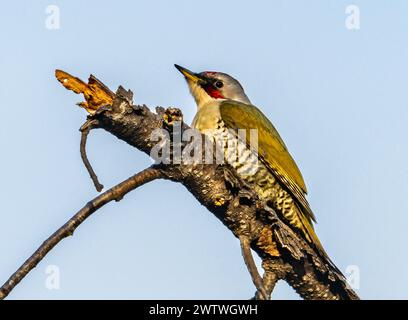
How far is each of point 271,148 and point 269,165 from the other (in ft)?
1.26

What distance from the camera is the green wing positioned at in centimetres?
730

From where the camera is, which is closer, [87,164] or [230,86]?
[87,164]

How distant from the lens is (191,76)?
8.88 metres

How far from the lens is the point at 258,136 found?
7750mm

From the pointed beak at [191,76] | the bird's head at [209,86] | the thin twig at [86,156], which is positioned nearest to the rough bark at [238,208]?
the thin twig at [86,156]

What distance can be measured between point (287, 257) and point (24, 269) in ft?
6.92

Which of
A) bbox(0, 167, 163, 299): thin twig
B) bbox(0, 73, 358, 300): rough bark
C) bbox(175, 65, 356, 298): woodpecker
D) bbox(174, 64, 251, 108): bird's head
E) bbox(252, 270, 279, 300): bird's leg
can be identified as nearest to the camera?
bbox(0, 167, 163, 299): thin twig

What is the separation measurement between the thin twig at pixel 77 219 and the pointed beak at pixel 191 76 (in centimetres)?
426

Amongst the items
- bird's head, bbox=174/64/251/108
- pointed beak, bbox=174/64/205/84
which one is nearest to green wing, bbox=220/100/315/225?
bird's head, bbox=174/64/251/108

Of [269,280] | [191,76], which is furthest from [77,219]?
[191,76]

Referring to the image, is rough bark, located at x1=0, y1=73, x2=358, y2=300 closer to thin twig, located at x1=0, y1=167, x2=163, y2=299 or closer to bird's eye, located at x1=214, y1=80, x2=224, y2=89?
thin twig, located at x1=0, y1=167, x2=163, y2=299
